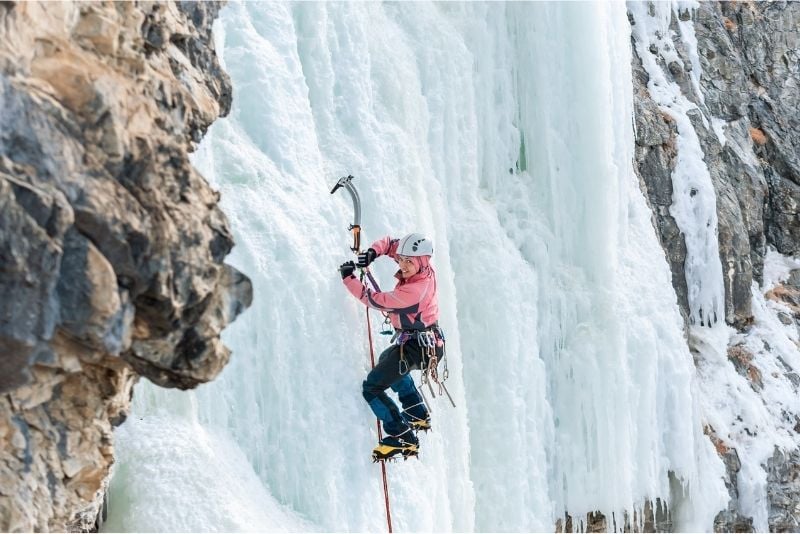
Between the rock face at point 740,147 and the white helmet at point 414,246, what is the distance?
7653mm

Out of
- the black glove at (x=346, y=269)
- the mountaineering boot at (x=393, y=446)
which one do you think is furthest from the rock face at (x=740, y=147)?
the black glove at (x=346, y=269)

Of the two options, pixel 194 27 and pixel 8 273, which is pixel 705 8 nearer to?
pixel 194 27

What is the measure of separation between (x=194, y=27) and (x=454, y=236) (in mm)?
5135

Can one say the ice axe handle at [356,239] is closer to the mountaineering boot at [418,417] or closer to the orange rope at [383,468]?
the orange rope at [383,468]

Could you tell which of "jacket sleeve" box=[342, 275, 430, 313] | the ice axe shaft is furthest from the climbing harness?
the ice axe shaft

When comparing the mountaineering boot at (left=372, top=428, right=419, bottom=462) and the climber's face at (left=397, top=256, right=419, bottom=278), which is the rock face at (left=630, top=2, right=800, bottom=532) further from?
the climber's face at (left=397, top=256, right=419, bottom=278)

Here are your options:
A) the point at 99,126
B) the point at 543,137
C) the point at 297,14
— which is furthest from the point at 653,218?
the point at 99,126

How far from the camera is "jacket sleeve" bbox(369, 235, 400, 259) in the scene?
22.5ft

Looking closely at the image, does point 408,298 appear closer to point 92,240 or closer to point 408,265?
point 408,265

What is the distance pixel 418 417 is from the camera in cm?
709

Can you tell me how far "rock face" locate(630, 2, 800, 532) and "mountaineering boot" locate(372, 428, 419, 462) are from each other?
7.52 m

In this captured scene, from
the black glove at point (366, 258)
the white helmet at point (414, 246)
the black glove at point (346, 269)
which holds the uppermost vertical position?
the white helmet at point (414, 246)

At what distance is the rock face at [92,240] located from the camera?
11.6 feet

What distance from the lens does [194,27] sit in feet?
15.9
